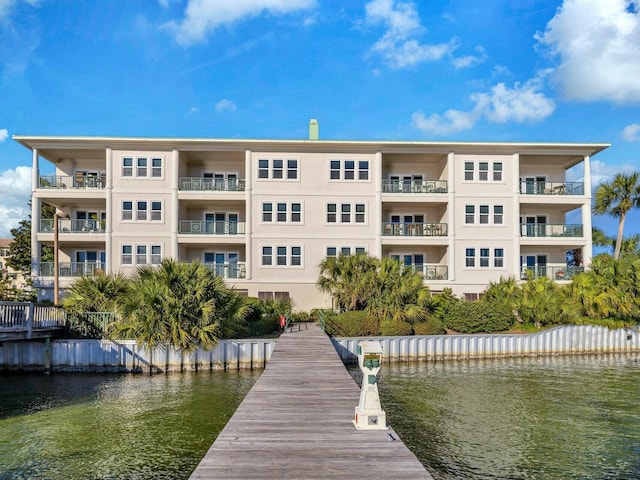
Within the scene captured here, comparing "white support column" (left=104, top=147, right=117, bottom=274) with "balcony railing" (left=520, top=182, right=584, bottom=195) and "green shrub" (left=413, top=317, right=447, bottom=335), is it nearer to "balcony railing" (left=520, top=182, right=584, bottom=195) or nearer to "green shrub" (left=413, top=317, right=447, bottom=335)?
"green shrub" (left=413, top=317, right=447, bottom=335)

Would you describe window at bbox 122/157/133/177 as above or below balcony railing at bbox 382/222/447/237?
above

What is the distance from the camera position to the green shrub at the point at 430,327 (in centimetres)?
2670

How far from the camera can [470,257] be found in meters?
35.3

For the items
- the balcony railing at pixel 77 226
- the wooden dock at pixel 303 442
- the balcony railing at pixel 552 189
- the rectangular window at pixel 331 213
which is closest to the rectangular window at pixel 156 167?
the balcony railing at pixel 77 226

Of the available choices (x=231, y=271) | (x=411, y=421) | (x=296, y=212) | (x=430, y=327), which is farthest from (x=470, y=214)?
(x=411, y=421)

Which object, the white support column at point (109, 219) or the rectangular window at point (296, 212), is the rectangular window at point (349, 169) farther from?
the white support column at point (109, 219)

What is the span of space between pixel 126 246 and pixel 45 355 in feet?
40.6

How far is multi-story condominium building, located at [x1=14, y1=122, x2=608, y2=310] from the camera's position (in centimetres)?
3428

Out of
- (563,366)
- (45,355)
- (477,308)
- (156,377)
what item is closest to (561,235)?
(477,308)

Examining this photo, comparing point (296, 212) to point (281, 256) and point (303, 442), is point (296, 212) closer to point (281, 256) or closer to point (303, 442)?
point (281, 256)

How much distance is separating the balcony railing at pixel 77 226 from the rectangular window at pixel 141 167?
4430mm

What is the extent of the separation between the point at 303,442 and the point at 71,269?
1179 inches

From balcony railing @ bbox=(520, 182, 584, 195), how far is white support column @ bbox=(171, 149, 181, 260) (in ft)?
80.4

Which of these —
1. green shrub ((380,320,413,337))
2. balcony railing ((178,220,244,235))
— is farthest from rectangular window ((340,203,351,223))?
green shrub ((380,320,413,337))
